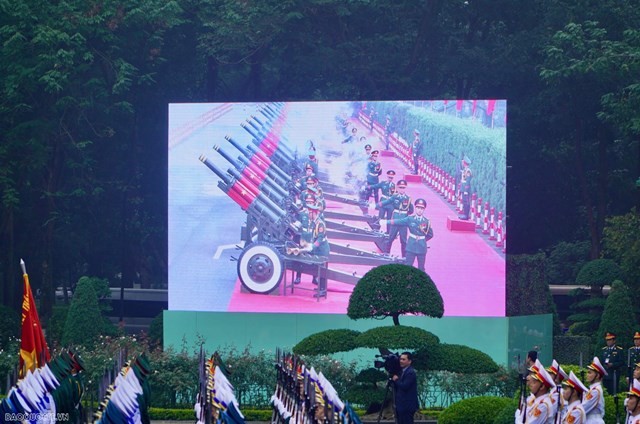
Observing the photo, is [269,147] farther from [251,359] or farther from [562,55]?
[562,55]

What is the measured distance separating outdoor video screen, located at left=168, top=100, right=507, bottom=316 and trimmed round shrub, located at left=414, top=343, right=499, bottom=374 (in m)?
7.41

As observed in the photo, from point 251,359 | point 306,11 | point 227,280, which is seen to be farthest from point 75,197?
point 251,359

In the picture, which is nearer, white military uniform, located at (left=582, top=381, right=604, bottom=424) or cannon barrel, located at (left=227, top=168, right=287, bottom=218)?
white military uniform, located at (left=582, top=381, right=604, bottom=424)

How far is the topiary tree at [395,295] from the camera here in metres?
23.1

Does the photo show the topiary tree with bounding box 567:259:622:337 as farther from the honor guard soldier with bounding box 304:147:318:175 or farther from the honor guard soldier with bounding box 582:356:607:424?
the honor guard soldier with bounding box 582:356:607:424

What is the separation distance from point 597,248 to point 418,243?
47.2ft

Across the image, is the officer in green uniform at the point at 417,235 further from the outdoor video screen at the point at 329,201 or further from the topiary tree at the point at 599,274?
the topiary tree at the point at 599,274

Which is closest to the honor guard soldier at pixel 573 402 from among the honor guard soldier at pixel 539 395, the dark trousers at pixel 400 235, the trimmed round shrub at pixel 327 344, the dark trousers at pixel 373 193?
the honor guard soldier at pixel 539 395

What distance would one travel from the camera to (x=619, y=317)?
1267 inches

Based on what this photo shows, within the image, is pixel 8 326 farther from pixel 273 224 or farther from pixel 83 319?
pixel 273 224

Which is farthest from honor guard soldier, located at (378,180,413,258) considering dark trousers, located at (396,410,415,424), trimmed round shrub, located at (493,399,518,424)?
trimmed round shrub, located at (493,399,518,424)

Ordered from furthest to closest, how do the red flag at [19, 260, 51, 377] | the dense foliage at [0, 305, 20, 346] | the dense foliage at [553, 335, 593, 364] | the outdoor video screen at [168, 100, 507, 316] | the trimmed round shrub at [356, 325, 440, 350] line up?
the dense foliage at [0, 305, 20, 346], the dense foliage at [553, 335, 593, 364], the outdoor video screen at [168, 100, 507, 316], the trimmed round shrub at [356, 325, 440, 350], the red flag at [19, 260, 51, 377]

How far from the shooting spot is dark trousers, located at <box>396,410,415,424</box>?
20047 mm

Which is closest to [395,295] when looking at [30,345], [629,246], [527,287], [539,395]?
[30,345]
